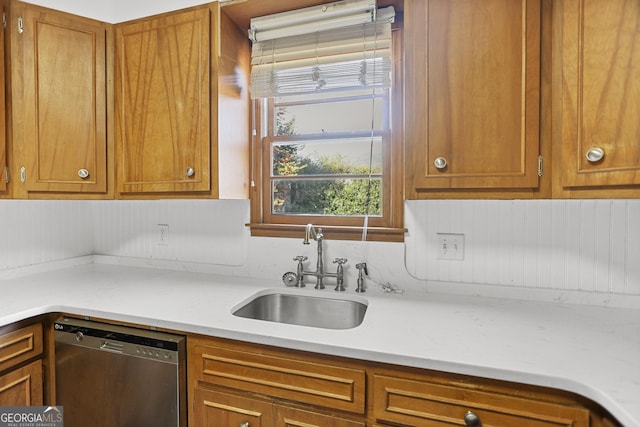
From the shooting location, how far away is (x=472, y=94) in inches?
48.4

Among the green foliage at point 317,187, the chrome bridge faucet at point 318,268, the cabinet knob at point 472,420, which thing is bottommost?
the cabinet knob at point 472,420

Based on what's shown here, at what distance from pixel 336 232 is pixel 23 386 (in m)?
1.38

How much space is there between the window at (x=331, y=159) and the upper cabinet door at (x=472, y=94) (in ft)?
1.21

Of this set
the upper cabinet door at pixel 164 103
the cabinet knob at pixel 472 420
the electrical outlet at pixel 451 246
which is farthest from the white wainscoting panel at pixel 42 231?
the cabinet knob at pixel 472 420

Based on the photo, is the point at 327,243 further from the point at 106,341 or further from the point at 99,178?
the point at 99,178

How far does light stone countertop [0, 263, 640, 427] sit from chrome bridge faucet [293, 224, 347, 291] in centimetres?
5

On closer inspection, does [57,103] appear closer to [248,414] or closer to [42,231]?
[42,231]

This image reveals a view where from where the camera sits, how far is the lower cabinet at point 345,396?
91cm

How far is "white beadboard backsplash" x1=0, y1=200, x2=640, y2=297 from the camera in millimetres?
1385

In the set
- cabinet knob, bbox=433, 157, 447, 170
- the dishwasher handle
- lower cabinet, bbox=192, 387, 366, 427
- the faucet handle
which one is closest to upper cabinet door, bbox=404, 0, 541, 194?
cabinet knob, bbox=433, 157, 447, 170

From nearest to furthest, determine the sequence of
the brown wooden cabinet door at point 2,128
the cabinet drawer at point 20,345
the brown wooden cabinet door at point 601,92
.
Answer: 1. the brown wooden cabinet door at point 601,92
2. the cabinet drawer at point 20,345
3. the brown wooden cabinet door at point 2,128

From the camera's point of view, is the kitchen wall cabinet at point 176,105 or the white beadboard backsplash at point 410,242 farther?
the kitchen wall cabinet at point 176,105

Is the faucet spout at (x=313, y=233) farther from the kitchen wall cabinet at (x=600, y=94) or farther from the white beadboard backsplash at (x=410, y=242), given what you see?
the kitchen wall cabinet at (x=600, y=94)

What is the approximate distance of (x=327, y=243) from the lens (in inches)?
69.2
